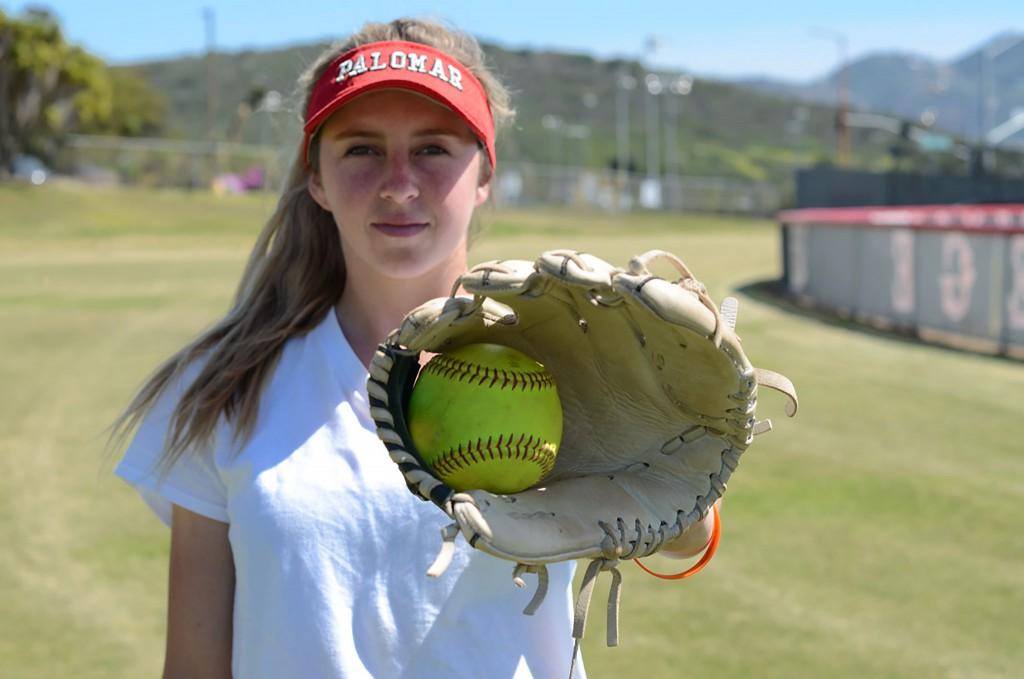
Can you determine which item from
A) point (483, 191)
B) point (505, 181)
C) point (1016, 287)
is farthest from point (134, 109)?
point (483, 191)

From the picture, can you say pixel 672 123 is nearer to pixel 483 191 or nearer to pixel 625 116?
pixel 625 116

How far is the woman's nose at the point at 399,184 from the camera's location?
7.39ft

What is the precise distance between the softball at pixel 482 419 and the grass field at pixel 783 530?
1315 mm

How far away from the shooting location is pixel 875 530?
6344mm

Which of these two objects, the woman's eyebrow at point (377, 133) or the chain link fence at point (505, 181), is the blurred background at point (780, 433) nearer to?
the woman's eyebrow at point (377, 133)

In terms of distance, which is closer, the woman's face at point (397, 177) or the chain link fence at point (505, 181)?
the woman's face at point (397, 177)

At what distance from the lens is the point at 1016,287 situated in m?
11.9

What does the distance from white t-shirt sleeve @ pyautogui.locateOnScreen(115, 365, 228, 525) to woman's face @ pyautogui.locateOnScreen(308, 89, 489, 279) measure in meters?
0.45

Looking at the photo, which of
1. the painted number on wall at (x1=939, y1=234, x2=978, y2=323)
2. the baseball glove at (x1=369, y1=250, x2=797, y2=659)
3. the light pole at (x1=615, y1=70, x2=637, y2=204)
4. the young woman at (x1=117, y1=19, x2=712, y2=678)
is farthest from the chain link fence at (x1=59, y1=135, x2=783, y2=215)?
the baseball glove at (x1=369, y1=250, x2=797, y2=659)

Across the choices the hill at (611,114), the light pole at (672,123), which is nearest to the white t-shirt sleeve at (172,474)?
the light pole at (672,123)

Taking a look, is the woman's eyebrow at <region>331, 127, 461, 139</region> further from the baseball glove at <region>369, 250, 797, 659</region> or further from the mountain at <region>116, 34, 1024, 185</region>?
the mountain at <region>116, 34, 1024, 185</region>

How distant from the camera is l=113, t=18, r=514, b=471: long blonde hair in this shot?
227cm

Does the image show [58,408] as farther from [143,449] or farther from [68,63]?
[68,63]

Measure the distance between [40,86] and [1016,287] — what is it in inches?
1578
